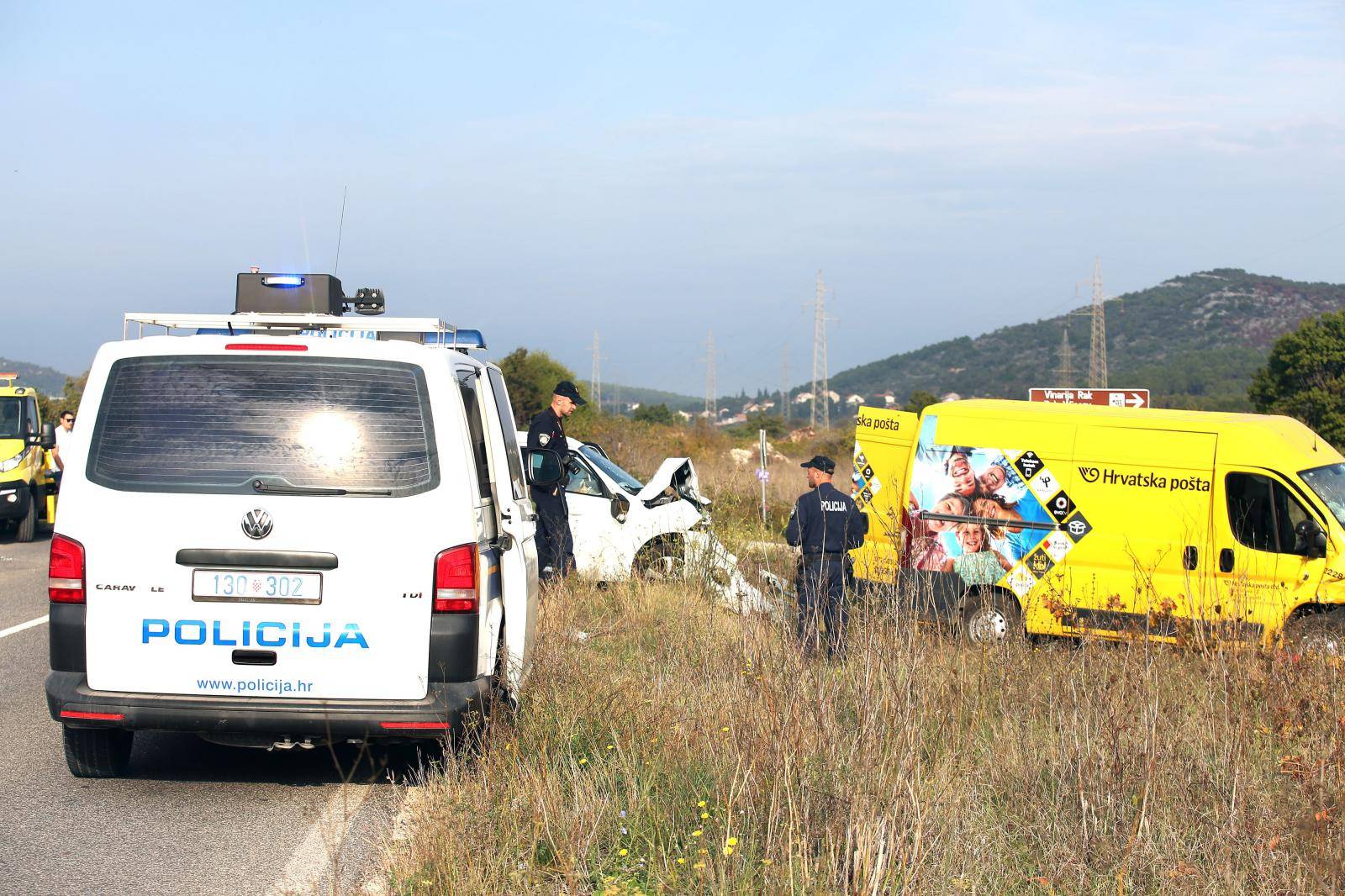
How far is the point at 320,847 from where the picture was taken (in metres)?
5.03

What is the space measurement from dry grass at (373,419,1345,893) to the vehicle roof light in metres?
1.87

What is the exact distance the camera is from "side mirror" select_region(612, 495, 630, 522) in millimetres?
→ 12414

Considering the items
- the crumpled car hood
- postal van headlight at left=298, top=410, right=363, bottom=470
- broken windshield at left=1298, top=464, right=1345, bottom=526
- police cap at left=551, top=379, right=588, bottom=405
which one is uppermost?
police cap at left=551, top=379, right=588, bottom=405

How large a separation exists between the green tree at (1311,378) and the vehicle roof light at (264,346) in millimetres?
50362

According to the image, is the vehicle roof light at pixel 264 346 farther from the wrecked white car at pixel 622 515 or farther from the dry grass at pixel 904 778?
the wrecked white car at pixel 622 515

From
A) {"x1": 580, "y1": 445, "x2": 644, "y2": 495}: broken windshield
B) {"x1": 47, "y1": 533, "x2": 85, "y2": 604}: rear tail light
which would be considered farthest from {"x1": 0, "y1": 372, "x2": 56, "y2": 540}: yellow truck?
{"x1": 47, "y1": 533, "x2": 85, "y2": 604}: rear tail light

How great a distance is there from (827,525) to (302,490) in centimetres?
491

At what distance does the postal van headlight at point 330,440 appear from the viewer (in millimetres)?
5266

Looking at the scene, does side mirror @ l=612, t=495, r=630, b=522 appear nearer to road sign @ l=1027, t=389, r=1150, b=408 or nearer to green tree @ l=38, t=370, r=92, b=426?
road sign @ l=1027, t=389, r=1150, b=408

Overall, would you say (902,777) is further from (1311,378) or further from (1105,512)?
(1311,378)

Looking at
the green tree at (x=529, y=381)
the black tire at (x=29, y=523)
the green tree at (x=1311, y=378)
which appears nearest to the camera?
the black tire at (x=29, y=523)

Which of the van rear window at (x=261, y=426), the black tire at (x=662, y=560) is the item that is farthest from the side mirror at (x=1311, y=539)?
the van rear window at (x=261, y=426)

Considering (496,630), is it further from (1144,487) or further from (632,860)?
(1144,487)

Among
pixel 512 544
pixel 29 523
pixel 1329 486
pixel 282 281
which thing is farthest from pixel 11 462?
pixel 1329 486
